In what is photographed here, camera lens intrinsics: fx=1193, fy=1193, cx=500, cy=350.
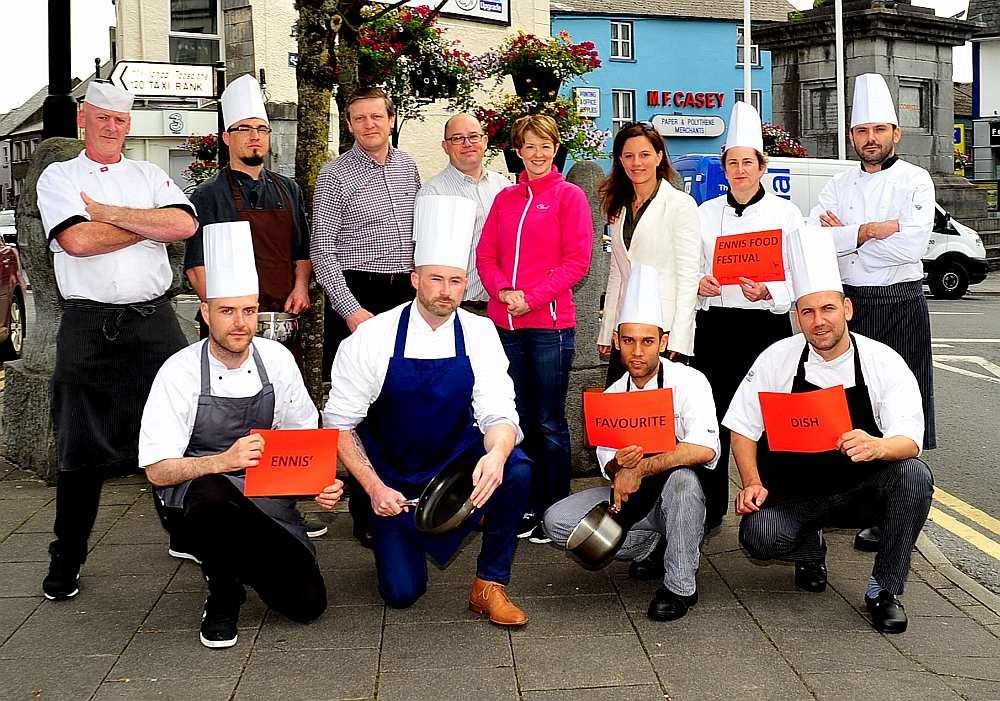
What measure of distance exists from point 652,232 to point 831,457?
154 cm

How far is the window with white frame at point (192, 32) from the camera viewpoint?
2234 cm

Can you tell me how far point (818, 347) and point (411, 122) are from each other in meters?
17.0

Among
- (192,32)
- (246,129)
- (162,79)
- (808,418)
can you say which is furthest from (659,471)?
(192,32)

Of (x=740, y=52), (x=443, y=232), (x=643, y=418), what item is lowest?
(x=643, y=418)

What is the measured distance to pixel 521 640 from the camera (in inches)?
193

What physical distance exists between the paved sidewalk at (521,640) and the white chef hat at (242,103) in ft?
7.60

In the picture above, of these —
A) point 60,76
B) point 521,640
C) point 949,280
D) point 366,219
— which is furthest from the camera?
point 949,280

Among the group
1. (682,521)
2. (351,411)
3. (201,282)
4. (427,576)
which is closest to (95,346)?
(201,282)

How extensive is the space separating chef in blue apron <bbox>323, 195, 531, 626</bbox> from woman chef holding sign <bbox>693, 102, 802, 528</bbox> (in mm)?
1347

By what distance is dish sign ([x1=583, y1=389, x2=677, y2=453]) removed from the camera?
529 centimetres

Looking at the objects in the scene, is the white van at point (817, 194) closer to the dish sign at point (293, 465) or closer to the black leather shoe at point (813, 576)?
the black leather shoe at point (813, 576)

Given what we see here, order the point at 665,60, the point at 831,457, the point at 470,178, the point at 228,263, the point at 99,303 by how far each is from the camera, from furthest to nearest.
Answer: the point at 665,60
the point at 470,178
the point at 99,303
the point at 831,457
the point at 228,263

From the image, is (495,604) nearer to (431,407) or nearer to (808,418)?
(431,407)

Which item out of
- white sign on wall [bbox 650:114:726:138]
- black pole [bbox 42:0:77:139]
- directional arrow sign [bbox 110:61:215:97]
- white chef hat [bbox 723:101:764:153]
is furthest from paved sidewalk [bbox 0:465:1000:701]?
white sign on wall [bbox 650:114:726:138]
